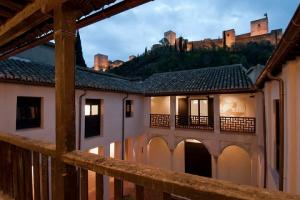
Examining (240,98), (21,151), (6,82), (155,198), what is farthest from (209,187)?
(240,98)

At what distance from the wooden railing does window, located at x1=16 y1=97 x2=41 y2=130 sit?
204 inches

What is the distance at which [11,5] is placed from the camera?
2.35 meters

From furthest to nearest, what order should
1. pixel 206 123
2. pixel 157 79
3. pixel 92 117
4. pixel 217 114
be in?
pixel 157 79, pixel 206 123, pixel 217 114, pixel 92 117

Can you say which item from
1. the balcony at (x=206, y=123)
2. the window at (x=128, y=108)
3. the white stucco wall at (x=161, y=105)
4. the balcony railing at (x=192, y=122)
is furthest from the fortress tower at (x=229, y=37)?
the window at (x=128, y=108)

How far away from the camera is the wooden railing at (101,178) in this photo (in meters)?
1.04

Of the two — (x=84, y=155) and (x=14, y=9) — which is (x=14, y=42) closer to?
(x=14, y=9)

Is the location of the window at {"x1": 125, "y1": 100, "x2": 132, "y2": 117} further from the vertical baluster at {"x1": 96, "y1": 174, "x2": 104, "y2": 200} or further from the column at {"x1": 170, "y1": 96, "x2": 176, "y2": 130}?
the vertical baluster at {"x1": 96, "y1": 174, "x2": 104, "y2": 200}

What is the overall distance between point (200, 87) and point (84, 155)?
433 inches

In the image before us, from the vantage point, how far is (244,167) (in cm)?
1252

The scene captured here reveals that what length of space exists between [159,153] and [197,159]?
287 centimetres

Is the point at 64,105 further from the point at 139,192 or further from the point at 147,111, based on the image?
the point at 147,111

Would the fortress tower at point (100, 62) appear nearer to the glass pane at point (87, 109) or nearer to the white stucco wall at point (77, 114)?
the white stucco wall at point (77, 114)

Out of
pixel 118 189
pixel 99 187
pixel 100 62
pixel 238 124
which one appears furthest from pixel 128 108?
A: pixel 100 62

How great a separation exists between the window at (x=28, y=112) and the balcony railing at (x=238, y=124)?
949 cm
